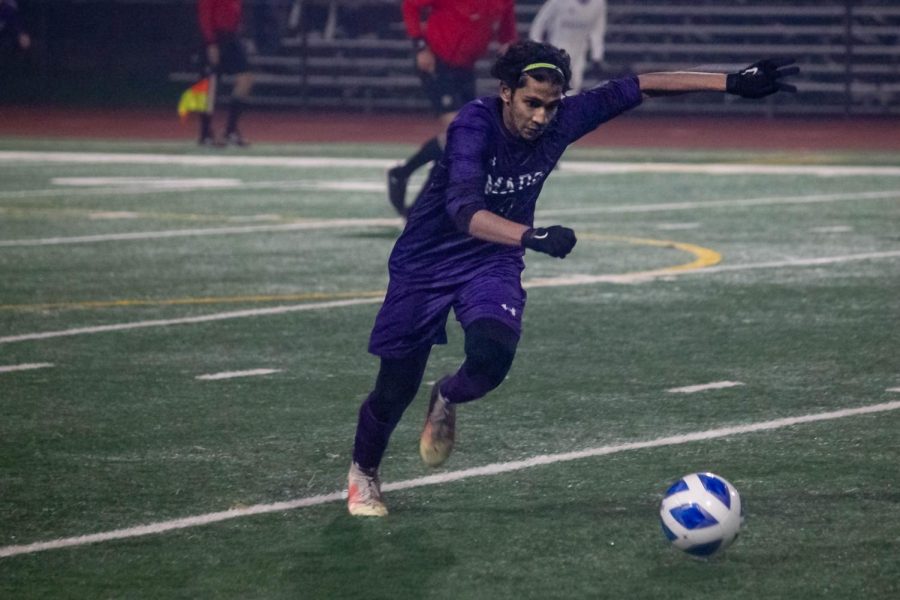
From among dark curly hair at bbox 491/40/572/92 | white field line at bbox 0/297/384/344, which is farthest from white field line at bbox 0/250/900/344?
dark curly hair at bbox 491/40/572/92

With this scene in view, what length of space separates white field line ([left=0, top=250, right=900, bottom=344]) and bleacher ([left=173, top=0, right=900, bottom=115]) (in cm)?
1719

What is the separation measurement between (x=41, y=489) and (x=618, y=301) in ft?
16.2

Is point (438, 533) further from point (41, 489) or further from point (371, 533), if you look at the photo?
point (41, 489)

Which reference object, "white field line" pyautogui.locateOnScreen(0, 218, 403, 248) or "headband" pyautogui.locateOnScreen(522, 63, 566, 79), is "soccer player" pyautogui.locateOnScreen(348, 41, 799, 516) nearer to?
"headband" pyautogui.locateOnScreen(522, 63, 566, 79)

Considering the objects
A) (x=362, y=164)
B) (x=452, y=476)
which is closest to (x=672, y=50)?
(x=362, y=164)

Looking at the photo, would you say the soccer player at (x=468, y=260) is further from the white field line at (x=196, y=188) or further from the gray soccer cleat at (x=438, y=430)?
the white field line at (x=196, y=188)

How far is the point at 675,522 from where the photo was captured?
524 centimetres

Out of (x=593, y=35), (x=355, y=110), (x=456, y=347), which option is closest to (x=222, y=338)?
(x=456, y=347)

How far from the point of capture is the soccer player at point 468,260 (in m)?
5.76

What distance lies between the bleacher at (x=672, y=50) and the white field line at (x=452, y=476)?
2224 centimetres

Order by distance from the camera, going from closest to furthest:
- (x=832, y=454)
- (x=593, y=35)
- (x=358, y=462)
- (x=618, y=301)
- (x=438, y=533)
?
(x=438, y=533) → (x=358, y=462) → (x=832, y=454) → (x=618, y=301) → (x=593, y=35)

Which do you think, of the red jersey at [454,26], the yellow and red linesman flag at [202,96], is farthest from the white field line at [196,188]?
the yellow and red linesman flag at [202,96]

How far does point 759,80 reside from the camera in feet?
20.7

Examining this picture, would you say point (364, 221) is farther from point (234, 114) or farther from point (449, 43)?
point (234, 114)
